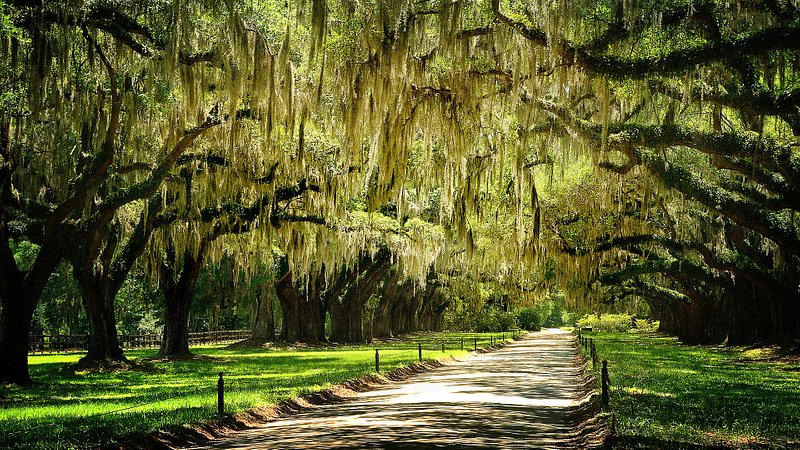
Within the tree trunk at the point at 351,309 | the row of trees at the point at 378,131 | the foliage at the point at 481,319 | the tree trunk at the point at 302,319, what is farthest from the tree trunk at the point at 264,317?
the foliage at the point at 481,319

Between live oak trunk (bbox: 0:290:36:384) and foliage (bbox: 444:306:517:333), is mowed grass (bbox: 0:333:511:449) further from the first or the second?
foliage (bbox: 444:306:517:333)

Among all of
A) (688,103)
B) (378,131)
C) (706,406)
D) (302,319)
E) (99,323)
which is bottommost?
(706,406)

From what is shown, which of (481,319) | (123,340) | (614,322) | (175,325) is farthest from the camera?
(614,322)

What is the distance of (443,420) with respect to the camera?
11.4 m

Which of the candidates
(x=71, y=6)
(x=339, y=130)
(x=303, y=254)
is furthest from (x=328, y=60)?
(x=303, y=254)

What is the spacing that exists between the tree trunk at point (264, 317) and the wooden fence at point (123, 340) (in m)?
9.69

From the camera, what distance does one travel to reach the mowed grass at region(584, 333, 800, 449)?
29.1 feet

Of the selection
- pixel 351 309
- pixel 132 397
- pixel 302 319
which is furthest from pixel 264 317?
pixel 132 397

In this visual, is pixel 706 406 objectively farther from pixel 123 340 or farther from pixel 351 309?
pixel 123 340

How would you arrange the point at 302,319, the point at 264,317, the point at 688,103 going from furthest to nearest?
the point at 264,317 < the point at 302,319 < the point at 688,103

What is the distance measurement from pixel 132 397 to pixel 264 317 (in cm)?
3077

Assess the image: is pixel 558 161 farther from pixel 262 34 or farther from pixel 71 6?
pixel 71 6

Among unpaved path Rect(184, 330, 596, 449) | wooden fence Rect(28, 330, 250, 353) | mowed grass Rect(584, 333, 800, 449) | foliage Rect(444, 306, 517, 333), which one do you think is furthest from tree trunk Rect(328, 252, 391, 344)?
foliage Rect(444, 306, 517, 333)

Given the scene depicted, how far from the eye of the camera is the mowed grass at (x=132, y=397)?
9.84 meters
